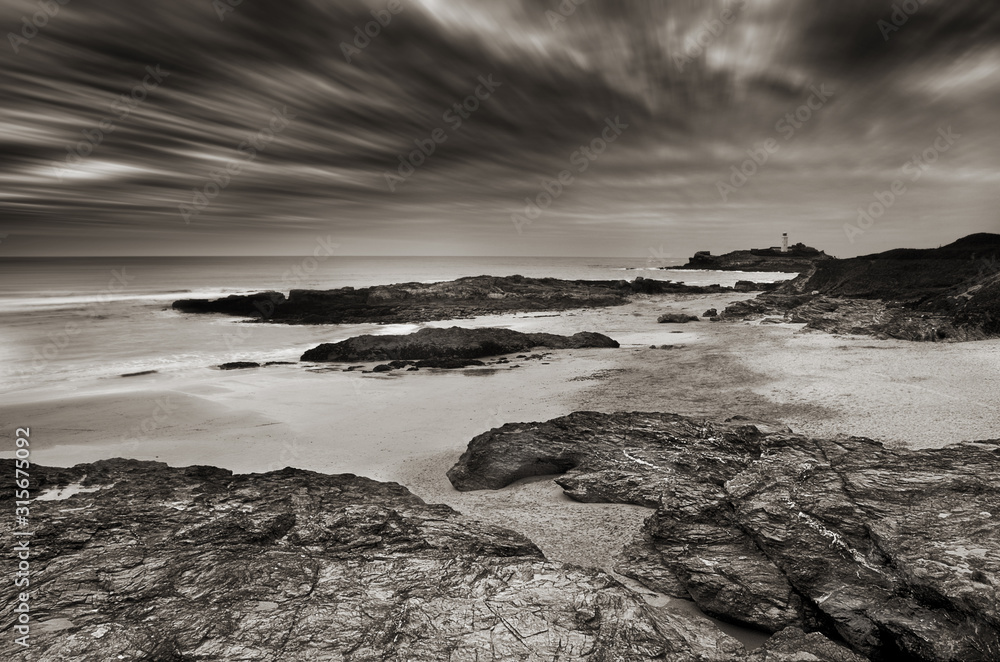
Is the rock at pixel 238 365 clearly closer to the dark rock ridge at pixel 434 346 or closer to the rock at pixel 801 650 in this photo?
the dark rock ridge at pixel 434 346

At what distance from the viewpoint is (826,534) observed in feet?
12.5

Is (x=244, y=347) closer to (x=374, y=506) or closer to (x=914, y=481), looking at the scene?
(x=374, y=506)

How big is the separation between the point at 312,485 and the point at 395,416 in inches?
176

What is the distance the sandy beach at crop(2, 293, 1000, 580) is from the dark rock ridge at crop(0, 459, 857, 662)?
1.41m

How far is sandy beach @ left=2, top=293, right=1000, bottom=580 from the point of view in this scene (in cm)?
650

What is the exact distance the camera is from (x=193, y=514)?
14.6ft

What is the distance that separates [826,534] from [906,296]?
73.4 feet

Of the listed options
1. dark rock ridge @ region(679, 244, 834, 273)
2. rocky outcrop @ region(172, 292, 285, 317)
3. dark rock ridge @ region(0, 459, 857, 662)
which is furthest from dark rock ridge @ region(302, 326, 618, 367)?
dark rock ridge @ region(679, 244, 834, 273)

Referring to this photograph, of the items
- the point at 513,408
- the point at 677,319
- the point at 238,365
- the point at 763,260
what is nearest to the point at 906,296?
the point at 677,319

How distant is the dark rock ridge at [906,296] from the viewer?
1457 centimetres

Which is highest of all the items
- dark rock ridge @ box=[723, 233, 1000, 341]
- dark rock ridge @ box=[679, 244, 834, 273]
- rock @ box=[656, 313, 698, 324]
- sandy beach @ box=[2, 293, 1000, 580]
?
dark rock ridge @ box=[679, 244, 834, 273]

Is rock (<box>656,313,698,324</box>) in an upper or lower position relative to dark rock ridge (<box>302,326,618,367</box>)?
upper

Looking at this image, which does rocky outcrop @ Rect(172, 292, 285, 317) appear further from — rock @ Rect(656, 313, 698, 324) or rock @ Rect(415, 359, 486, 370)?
rock @ Rect(656, 313, 698, 324)

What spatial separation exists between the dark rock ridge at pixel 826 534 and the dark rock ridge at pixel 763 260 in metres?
92.7
